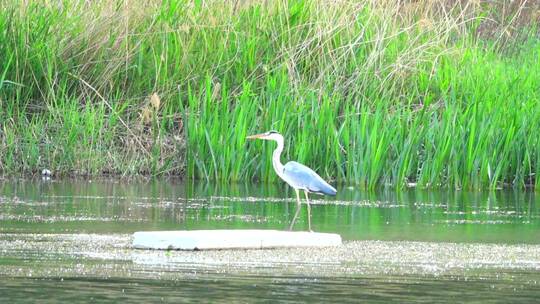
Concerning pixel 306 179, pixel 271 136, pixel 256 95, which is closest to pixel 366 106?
pixel 256 95

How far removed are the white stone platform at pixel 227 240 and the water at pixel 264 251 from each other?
0.10m

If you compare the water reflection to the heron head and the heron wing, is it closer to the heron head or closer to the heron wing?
the heron wing

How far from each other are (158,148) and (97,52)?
1575 millimetres

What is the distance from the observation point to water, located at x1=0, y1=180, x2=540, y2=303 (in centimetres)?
763

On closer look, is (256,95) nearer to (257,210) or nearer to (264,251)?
(257,210)

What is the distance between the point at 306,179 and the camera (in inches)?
478

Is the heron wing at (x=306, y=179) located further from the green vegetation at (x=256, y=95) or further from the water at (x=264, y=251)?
the green vegetation at (x=256, y=95)

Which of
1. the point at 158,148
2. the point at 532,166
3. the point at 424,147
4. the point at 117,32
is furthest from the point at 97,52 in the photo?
the point at 532,166

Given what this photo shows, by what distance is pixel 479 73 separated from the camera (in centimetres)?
1847

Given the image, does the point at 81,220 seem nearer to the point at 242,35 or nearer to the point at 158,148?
the point at 158,148

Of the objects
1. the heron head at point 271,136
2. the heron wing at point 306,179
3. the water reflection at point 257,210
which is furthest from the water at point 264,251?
the heron head at point 271,136

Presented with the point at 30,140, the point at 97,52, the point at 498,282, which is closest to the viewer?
the point at 498,282

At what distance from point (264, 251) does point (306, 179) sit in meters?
2.50

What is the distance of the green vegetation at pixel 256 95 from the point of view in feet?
54.7
